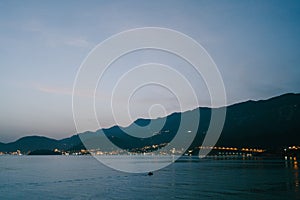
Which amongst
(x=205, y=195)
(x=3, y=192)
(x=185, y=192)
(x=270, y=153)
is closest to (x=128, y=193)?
(x=185, y=192)

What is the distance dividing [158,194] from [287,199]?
11984 mm

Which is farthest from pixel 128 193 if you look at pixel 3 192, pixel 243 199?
pixel 3 192

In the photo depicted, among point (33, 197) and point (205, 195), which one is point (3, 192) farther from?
point (205, 195)

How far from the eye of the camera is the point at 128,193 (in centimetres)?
3472

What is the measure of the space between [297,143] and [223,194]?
166 meters

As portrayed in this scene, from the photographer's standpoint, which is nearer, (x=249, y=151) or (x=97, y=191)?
(x=97, y=191)

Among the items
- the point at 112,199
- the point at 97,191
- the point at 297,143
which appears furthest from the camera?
the point at 297,143

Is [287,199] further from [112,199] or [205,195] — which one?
[112,199]

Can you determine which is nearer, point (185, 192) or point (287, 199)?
point (287, 199)

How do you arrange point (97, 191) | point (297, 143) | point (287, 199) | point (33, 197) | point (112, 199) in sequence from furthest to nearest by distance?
point (297, 143)
point (97, 191)
point (33, 197)
point (112, 199)
point (287, 199)

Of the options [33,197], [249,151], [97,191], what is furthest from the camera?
[249,151]

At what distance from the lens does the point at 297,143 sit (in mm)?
180750

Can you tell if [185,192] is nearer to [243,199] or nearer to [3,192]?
[243,199]

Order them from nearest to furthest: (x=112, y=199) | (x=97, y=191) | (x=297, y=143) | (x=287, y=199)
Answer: (x=287, y=199) → (x=112, y=199) → (x=97, y=191) → (x=297, y=143)
